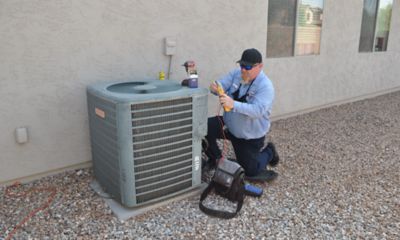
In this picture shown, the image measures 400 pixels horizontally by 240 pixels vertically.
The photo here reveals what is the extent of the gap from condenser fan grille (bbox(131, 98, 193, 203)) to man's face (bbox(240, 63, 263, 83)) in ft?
2.05

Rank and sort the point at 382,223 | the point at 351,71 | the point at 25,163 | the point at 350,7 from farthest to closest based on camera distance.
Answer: the point at 351,71 < the point at 350,7 < the point at 25,163 < the point at 382,223

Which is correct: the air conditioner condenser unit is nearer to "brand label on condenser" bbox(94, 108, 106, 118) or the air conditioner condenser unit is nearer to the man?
Answer: "brand label on condenser" bbox(94, 108, 106, 118)

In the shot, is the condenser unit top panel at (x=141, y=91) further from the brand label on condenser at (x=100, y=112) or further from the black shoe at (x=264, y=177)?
the black shoe at (x=264, y=177)

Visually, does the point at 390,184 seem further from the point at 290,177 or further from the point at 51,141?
the point at 51,141

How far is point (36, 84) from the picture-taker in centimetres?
278

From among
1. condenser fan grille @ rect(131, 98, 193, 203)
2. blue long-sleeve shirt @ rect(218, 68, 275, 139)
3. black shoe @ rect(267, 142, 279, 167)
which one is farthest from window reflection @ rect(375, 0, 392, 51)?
condenser fan grille @ rect(131, 98, 193, 203)

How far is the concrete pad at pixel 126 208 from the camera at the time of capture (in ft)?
8.21

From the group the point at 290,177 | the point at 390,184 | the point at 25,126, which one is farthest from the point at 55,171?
the point at 390,184

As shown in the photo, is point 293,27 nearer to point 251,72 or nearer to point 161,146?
point 251,72

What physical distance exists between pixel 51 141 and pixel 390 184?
3185 mm

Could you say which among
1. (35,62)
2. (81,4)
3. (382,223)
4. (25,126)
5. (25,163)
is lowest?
(382,223)

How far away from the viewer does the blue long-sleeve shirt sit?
2701mm

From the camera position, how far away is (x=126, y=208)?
8.39 ft

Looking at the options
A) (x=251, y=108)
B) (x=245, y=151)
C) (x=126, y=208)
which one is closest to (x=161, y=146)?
(x=126, y=208)
